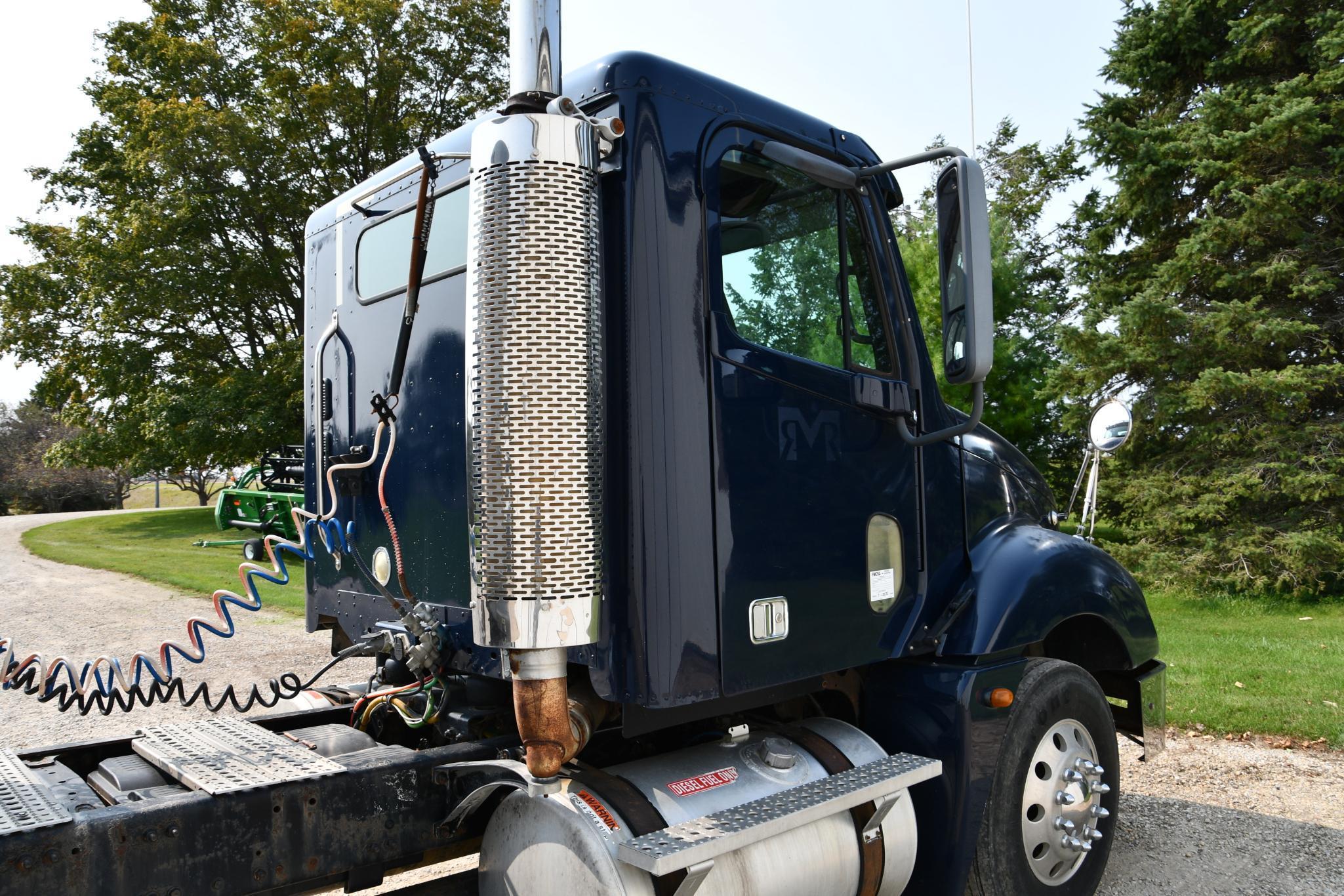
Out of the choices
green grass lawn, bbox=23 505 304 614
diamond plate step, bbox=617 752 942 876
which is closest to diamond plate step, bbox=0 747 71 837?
diamond plate step, bbox=617 752 942 876

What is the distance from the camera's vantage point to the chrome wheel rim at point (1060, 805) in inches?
132

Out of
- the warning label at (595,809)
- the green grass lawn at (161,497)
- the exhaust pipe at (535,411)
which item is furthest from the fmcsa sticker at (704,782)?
the green grass lawn at (161,497)

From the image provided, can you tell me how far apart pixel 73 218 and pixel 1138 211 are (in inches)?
962

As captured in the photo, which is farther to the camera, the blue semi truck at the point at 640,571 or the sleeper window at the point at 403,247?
the sleeper window at the point at 403,247

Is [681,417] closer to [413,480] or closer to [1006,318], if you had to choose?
[413,480]

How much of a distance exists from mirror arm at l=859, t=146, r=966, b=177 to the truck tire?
69.9 inches

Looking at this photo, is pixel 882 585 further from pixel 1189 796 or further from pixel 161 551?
pixel 161 551

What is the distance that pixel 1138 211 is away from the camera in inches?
540

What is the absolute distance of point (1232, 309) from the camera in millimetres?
12117

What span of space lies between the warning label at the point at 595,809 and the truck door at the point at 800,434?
44 centimetres

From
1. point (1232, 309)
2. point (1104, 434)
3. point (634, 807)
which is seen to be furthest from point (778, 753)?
point (1232, 309)

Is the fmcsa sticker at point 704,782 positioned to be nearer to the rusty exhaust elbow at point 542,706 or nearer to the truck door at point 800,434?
the truck door at point 800,434

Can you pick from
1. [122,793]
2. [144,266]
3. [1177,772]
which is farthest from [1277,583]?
[144,266]

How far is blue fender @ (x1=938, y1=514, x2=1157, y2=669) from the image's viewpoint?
10.7 ft
